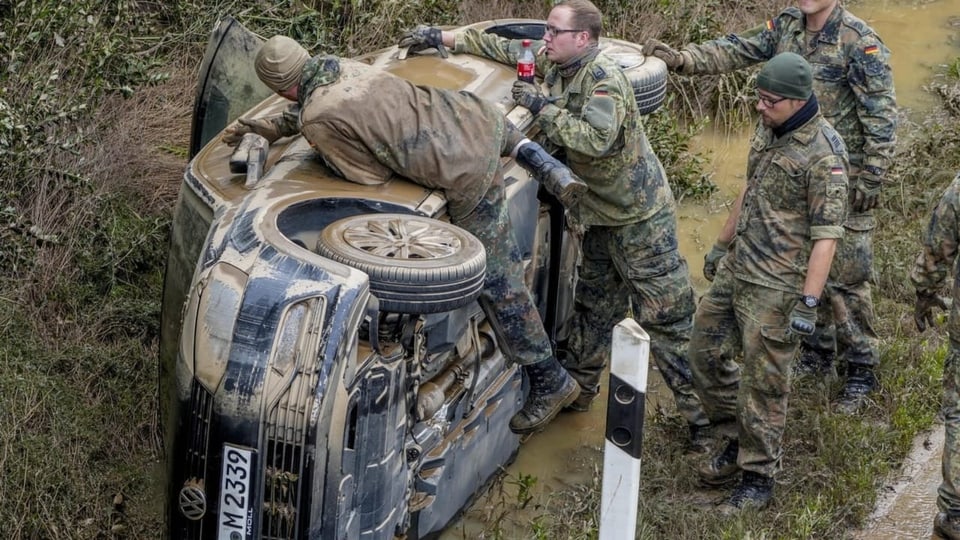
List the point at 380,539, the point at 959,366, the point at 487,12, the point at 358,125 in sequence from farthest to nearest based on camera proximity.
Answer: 1. the point at 487,12
2. the point at 959,366
3. the point at 358,125
4. the point at 380,539

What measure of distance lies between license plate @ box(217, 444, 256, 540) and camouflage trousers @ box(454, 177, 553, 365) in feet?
4.90

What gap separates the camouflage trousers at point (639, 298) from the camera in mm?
6258

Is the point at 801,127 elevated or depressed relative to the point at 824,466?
elevated

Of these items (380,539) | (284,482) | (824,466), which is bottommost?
(824,466)

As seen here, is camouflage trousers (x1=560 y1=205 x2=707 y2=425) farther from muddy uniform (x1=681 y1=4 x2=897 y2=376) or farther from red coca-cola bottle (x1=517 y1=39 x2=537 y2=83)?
muddy uniform (x1=681 y1=4 x2=897 y2=376)

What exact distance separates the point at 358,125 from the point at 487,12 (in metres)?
4.97

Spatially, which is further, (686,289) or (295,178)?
(686,289)

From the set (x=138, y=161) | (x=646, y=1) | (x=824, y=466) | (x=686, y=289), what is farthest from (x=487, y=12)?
(x=824, y=466)

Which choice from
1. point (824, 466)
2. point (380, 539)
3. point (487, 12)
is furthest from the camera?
point (487, 12)

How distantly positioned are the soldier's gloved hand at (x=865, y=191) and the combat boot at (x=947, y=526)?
5.52 ft

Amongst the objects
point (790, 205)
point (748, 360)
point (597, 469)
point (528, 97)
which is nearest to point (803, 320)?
point (748, 360)

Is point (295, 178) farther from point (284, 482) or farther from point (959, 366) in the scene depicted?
point (959, 366)

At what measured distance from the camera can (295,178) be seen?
16.5ft

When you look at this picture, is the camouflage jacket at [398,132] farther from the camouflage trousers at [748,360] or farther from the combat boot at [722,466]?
the combat boot at [722,466]
